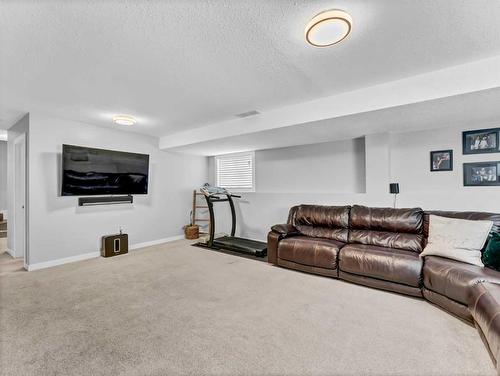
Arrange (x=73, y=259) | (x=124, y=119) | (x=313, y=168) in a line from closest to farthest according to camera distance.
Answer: (x=124, y=119) → (x=73, y=259) → (x=313, y=168)

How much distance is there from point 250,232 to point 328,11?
4.60 meters

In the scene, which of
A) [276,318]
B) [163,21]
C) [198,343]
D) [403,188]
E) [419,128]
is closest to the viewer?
[163,21]

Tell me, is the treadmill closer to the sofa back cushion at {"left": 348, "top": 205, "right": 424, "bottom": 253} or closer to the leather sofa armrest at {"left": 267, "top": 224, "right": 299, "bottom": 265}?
the leather sofa armrest at {"left": 267, "top": 224, "right": 299, "bottom": 265}

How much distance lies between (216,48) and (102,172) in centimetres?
338

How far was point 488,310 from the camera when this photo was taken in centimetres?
177

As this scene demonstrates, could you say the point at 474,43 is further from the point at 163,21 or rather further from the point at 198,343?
the point at 198,343

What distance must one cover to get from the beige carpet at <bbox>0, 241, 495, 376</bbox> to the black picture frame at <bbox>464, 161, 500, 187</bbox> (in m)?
2.00

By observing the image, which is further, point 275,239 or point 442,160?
point 275,239

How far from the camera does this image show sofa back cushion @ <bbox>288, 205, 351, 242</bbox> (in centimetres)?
376

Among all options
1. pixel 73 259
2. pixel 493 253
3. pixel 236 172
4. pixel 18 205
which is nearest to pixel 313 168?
pixel 236 172

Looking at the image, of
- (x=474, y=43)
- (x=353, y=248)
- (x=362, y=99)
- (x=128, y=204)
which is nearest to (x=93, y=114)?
(x=128, y=204)

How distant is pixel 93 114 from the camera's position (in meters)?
3.81

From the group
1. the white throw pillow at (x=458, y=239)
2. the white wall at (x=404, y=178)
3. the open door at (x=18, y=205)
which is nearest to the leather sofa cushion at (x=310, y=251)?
the white throw pillow at (x=458, y=239)

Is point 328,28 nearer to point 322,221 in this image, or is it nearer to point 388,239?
point 388,239
